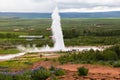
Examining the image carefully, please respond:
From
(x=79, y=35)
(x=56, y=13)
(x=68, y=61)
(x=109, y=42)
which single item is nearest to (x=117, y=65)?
(x=68, y=61)

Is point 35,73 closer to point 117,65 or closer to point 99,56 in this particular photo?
point 117,65

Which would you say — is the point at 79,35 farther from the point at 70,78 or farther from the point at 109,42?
the point at 70,78

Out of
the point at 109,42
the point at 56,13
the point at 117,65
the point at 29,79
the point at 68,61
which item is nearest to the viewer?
the point at 29,79

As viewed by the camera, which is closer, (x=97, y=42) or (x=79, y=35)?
(x=97, y=42)

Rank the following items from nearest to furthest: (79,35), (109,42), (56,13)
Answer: (56,13), (109,42), (79,35)

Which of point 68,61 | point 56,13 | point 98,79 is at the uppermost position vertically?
point 56,13

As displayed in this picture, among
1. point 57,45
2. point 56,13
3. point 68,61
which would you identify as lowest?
point 68,61

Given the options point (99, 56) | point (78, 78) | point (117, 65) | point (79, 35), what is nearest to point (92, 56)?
point (99, 56)

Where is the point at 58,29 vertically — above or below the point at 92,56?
above

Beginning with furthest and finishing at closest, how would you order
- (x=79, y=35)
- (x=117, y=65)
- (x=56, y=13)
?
(x=79, y=35)
(x=56, y=13)
(x=117, y=65)
